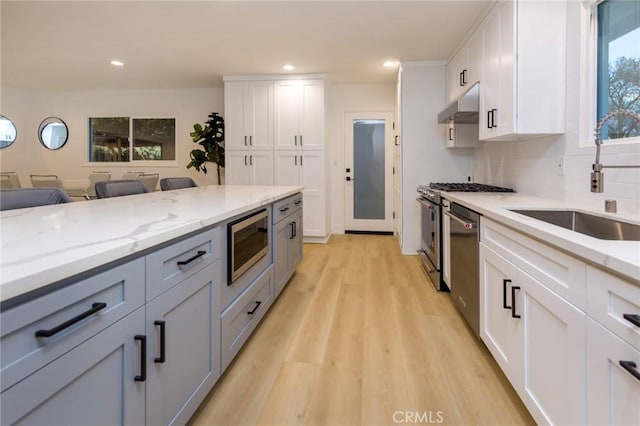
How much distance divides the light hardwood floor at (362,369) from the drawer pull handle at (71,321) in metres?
0.91

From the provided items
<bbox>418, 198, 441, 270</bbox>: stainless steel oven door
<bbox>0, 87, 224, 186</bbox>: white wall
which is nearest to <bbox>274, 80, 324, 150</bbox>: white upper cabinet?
<bbox>0, 87, 224, 186</bbox>: white wall

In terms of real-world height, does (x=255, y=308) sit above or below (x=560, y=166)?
below

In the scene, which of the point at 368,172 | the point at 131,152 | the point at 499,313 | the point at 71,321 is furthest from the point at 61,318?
the point at 131,152

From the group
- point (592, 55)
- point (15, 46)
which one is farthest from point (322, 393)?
point (15, 46)

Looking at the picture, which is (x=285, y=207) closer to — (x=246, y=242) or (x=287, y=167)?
(x=246, y=242)

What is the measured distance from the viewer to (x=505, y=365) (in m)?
1.69

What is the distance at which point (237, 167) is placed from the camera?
5480mm

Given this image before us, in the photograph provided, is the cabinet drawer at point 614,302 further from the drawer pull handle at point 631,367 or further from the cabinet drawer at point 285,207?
the cabinet drawer at point 285,207

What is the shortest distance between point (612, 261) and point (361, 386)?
127cm

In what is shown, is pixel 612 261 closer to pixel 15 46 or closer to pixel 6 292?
pixel 6 292

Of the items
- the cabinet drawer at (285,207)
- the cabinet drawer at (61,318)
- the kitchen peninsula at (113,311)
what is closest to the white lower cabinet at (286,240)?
the cabinet drawer at (285,207)

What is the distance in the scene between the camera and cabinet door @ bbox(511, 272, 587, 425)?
1075 mm

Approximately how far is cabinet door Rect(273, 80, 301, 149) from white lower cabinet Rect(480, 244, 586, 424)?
12.7 feet

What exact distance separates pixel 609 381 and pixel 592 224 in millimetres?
1155
